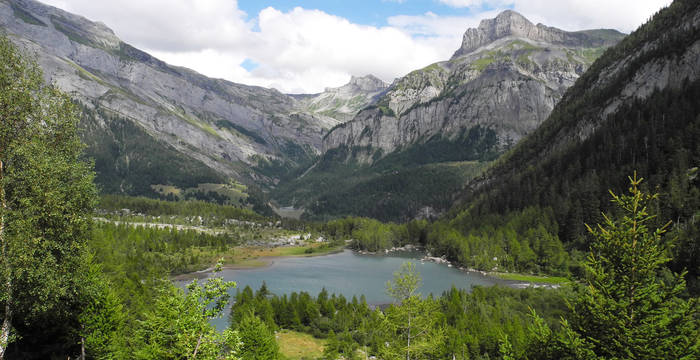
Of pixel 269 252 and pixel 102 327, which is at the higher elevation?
pixel 102 327

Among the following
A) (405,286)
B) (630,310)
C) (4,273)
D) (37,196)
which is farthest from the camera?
(405,286)

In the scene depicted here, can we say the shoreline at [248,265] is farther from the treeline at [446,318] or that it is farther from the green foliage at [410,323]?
the green foliage at [410,323]

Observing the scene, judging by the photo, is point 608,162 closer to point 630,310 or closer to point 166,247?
point 630,310

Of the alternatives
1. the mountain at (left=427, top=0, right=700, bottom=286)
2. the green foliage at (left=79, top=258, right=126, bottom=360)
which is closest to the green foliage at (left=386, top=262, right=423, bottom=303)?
the green foliage at (left=79, top=258, right=126, bottom=360)

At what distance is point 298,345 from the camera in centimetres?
6003

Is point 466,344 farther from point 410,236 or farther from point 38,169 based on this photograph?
point 410,236

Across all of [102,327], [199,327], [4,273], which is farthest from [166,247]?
[199,327]

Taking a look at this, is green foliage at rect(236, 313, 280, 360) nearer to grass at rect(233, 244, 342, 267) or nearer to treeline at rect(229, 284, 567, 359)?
treeline at rect(229, 284, 567, 359)

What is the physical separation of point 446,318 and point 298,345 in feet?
80.2

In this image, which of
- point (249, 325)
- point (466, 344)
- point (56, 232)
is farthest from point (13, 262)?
point (466, 344)

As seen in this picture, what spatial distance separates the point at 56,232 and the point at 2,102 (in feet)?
24.4

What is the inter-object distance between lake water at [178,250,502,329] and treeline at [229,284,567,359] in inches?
557

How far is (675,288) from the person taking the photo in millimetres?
14398

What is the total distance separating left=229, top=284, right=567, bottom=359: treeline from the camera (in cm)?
5038
